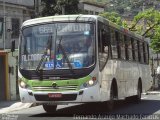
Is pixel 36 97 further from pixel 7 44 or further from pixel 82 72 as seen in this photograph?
pixel 7 44

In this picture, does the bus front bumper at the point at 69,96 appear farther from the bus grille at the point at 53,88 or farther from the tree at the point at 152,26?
the tree at the point at 152,26

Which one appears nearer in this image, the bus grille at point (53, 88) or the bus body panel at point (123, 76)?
the bus grille at point (53, 88)

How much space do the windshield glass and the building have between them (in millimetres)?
10615

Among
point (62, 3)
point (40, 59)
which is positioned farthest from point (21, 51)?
point (62, 3)

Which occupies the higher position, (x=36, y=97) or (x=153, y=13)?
(x=153, y=13)

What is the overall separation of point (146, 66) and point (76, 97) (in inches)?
459

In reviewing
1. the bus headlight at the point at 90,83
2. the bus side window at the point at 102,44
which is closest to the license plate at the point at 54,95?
the bus headlight at the point at 90,83

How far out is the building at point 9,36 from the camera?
87.5 ft

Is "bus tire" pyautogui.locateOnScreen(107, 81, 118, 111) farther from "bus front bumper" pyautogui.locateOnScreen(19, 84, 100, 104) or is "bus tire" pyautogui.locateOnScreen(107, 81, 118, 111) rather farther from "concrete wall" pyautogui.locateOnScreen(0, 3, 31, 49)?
"concrete wall" pyautogui.locateOnScreen(0, 3, 31, 49)

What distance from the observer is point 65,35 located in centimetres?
1514

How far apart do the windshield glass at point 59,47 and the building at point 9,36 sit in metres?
10.6

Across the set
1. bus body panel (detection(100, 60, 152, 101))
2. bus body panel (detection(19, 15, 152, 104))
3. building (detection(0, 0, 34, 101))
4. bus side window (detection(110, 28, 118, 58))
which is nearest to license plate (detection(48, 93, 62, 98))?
bus body panel (detection(19, 15, 152, 104))

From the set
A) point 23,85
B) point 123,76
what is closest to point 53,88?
point 23,85

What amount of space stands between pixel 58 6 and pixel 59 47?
26269 mm
